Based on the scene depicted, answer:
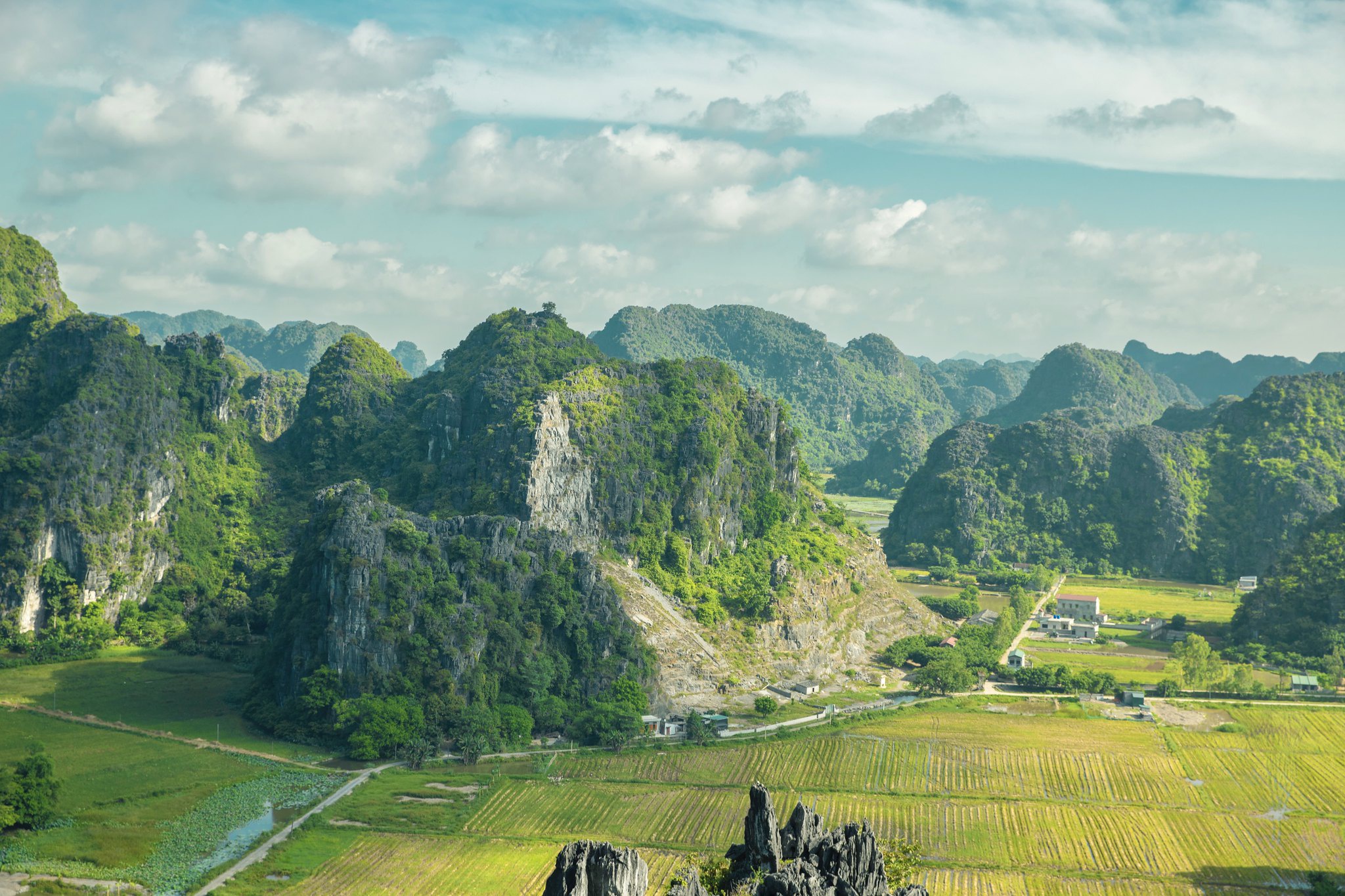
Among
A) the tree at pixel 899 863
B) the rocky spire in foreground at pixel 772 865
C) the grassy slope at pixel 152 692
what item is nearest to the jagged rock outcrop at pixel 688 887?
the rocky spire in foreground at pixel 772 865

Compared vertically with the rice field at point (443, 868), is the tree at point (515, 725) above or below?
above

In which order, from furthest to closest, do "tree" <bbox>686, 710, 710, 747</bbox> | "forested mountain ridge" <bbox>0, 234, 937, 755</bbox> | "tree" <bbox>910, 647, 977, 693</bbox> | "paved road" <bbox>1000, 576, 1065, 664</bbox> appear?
"paved road" <bbox>1000, 576, 1065, 664</bbox>
"tree" <bbox>910, 647, 977, 693</bbox>
"forested mountain ridge" <bbox>0, 234, 937, 755</bbox>
"tree" <bbox>686, 710, 710, 747</bbox>

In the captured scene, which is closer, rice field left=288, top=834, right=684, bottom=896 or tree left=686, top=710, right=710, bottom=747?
rice field left=288, top=834, right=684, bottom=896

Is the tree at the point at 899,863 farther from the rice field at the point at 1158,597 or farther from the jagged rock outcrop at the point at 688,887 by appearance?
the rice field at the point at 1158,597

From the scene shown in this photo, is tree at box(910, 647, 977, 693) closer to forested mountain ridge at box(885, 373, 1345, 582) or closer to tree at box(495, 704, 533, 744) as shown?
tree at box(495, 704, 533, 744)

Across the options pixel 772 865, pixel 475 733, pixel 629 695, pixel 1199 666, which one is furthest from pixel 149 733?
pixel 1199 666

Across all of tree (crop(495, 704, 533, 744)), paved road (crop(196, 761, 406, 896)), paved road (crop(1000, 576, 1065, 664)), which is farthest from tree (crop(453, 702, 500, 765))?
paved road (crop(1000, 576, 1065, 664))
